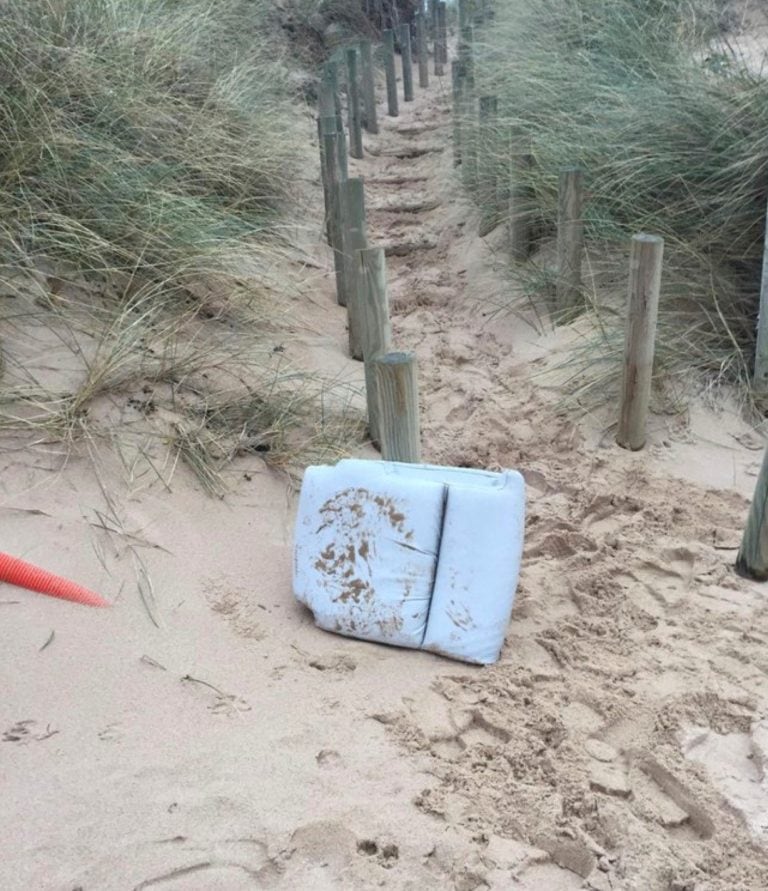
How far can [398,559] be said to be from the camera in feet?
8.64

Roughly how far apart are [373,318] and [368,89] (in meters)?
5.13

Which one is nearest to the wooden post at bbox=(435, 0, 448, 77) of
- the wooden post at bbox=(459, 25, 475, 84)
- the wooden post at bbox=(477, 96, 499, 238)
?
the wooden post at bbox=(459, 25, 475, 84)

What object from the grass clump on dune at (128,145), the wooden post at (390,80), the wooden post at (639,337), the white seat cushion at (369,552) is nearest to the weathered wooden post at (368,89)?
the wooden post at (390,80)

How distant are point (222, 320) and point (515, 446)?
1519 millimetres

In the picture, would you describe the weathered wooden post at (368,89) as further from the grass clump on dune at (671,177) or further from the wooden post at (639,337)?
the wooden post at (639,337)

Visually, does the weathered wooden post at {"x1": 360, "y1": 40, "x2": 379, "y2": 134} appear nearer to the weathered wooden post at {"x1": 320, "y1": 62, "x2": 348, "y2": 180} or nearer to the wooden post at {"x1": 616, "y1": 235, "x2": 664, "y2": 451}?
the weathered wooden post at {"x1": 320, "y1": 62, "x2": 348, "y2": 180}

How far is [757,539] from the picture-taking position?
2.97 metres

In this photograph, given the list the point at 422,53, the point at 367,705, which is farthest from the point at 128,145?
the point at 422,53

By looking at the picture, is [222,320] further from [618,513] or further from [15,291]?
[618,513]

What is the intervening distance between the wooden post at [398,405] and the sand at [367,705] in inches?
21.3

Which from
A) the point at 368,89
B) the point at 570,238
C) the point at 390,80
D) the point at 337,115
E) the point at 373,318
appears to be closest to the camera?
the point at 373,318

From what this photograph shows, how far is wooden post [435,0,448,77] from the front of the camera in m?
10.7

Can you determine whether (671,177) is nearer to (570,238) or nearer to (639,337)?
(570,238)

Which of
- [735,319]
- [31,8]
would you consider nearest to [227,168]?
[31,8]
